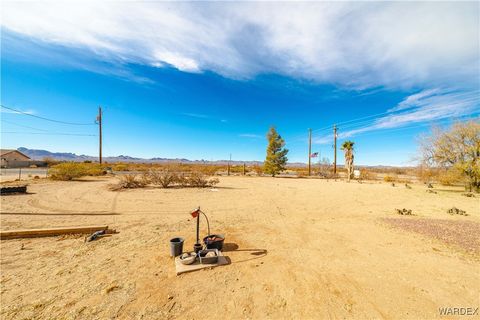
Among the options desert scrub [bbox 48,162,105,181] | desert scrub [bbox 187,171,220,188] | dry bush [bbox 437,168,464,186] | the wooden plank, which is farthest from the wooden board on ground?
desert scrub [bbox 48,162,105,181]

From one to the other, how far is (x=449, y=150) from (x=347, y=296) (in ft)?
59.0

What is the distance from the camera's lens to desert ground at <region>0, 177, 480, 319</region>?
284 cm

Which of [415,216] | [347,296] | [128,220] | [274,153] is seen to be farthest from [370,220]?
[274,153]

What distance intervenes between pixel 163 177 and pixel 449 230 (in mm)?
14979

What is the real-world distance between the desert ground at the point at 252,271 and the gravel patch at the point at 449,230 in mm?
35

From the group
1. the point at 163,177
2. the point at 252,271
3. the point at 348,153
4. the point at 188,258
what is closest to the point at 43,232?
the point at 188,258

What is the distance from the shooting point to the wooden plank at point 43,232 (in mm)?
5164

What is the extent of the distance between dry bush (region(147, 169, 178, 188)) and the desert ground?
696 centimetres

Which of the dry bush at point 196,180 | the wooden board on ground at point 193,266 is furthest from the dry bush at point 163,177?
the wooden board on ground at point 193,266

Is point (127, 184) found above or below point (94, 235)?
above

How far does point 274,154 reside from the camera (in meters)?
29.0

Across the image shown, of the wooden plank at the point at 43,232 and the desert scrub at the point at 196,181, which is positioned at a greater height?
the desert scrub at the point at 196,181

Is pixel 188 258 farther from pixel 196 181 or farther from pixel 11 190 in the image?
pixel 11 190

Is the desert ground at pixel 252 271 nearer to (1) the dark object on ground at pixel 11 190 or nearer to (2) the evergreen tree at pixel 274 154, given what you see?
(1) the dark object on ground at pixel 11 190
